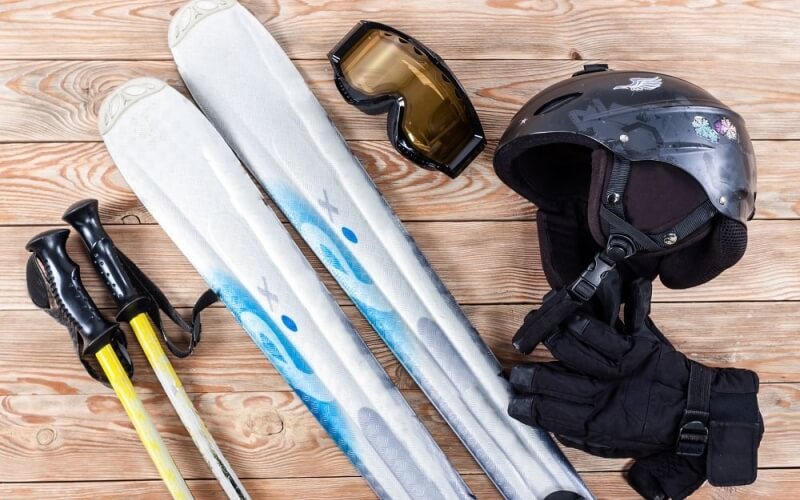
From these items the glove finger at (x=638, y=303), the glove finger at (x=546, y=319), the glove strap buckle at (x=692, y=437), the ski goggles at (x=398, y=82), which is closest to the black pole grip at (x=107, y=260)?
the ski goggles at (x=398, y=82)

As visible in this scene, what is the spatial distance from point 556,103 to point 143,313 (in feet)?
2.91

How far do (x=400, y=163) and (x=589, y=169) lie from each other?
0.39 metres

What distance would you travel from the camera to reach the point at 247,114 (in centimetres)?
135

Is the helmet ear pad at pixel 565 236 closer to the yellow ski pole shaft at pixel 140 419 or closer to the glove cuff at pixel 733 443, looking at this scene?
the glove cuff at pixel 733 443

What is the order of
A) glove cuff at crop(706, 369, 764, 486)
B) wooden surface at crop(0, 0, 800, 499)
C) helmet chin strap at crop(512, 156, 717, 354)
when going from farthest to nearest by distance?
wooden surface at crop(0, 0, 800, 499) → glove cuff at crop(706, 369, 764, 486) → helmet chin strap at crop(512, 156, 717, 354)

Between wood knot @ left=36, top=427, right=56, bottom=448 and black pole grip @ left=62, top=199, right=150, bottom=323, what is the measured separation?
0.32 metres

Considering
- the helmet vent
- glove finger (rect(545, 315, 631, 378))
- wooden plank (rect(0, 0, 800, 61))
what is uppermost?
wooden plank (rect(0, 0, 800, 61))

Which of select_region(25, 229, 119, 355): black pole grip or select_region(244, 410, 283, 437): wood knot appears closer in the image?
select_region(25, 229, 119, 355): black pole grip

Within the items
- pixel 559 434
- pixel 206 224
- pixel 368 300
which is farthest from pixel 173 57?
pixel 559 434

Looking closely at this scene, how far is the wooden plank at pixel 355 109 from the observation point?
53.7 inches

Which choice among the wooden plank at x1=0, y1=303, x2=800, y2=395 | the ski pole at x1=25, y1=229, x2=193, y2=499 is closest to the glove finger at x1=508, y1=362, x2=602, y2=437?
the wooden plank at x1=0, y1=303, x2=800, y2=395

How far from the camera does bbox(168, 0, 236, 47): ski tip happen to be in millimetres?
1324

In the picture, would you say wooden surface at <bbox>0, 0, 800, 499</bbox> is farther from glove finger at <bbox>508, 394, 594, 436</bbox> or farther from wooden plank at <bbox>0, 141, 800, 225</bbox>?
glove finger at <bbox>508, 394, 594, 436</bbox>

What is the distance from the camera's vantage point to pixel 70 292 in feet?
4.14
